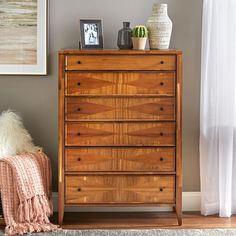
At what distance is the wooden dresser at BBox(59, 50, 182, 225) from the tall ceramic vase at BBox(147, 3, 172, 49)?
147 millimetres

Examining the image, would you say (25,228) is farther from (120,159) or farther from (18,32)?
(18,32)

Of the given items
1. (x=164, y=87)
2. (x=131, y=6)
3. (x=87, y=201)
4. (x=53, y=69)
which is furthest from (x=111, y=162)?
(x=131, y=6)

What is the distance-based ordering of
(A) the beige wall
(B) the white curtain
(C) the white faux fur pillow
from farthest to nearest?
(A) the beige wall < (B) the white curtain < (C) the white faux fur pillow

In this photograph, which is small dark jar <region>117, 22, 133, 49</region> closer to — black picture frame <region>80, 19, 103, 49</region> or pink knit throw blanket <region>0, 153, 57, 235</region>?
black picture frame <region>80, 19, 103, 49</region>

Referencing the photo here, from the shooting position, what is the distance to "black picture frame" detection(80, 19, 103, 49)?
162 inches

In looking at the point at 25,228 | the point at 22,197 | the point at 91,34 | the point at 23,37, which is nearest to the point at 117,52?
the point at 91,34

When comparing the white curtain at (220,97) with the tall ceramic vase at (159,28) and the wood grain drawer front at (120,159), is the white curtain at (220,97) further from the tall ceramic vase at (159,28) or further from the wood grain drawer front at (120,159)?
the wood grain drawer front at (120,159)

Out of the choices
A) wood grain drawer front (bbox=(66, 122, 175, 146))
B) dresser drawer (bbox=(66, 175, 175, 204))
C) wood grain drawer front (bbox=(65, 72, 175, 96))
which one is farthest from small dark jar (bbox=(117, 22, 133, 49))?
dresser drawer (bbox=(66, 175, 175, 204))

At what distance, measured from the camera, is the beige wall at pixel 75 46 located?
4.36m

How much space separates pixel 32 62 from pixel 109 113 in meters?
0.83

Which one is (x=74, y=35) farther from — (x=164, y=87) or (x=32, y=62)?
(x=164, y=87)

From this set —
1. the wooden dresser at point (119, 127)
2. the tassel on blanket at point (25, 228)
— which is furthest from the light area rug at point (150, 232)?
the wooden dresser at point (119, 127)

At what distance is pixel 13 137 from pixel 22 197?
0.53 meters

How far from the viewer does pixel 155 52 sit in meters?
3.90
